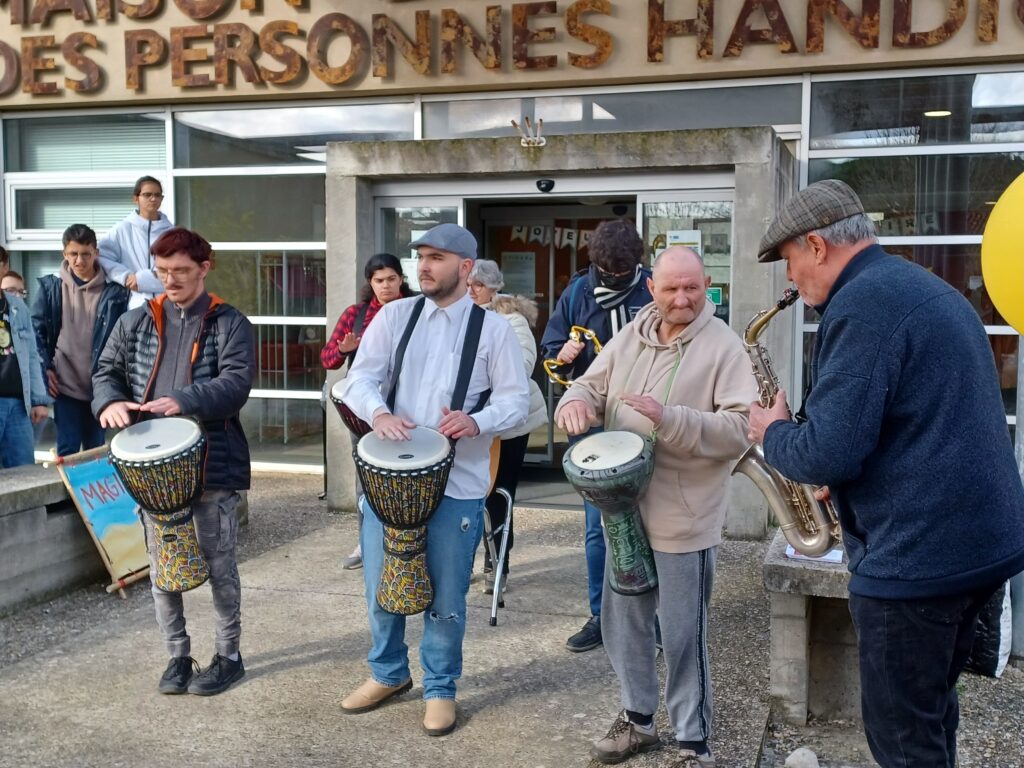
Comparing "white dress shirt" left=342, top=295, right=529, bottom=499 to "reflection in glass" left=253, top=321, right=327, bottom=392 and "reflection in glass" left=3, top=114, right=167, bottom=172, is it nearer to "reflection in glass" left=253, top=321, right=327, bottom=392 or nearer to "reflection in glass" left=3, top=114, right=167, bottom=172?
"reflection in glass" left=253, top=321, right=327, bottom=392

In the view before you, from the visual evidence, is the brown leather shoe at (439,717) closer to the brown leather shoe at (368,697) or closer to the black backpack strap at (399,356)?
the brown leather shoe at (368,697)

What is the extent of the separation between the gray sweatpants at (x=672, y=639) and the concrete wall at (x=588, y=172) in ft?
10.0

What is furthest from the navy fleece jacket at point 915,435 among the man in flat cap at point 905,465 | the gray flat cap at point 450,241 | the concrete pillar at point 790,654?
the gray flat cap at point 450,241

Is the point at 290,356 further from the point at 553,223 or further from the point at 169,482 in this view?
the point at 169,482

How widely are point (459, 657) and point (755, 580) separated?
2295 mm

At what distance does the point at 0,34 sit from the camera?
8.88 meters

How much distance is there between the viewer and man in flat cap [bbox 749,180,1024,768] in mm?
2236

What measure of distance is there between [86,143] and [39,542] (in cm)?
510

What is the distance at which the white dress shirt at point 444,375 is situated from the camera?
3.69m

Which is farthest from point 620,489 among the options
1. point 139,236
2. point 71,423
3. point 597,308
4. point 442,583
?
point 139,236

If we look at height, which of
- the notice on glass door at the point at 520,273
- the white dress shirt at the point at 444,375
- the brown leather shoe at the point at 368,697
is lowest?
the brown leather shoe at the point at 368,697

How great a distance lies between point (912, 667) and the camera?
2.32m

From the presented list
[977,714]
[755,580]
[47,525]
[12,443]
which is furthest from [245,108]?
[977,714]

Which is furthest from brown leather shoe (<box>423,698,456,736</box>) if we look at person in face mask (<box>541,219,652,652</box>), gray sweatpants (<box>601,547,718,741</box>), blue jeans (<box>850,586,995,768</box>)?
blue jeans (<box>850,586,995,768</box>)
